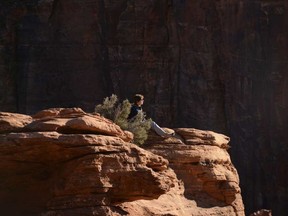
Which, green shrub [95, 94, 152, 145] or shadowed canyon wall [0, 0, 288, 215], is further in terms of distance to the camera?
shadowed canyon wall [0, 0, 288, 215]

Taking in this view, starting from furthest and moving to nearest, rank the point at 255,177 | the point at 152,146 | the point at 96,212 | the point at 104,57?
the point at 104,57, the point at 255,177, the point at 152,146, the point at 96,212

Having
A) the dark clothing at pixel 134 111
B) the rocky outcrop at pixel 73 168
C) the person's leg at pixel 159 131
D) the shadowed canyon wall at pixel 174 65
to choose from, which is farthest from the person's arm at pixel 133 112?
the shadowed canyon wall at pixel 174 65

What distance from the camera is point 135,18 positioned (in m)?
46.3

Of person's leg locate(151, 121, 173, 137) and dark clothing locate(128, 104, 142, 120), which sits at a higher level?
dark clothing locate(128, 104, 142, 120)

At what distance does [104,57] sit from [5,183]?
3212 centimetres

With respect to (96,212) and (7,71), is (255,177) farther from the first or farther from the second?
(96,212)

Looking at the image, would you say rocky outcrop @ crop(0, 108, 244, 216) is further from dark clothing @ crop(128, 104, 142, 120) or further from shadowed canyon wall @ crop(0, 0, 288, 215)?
shadowed canyon wall @ crop(0, 0, 288, 215)

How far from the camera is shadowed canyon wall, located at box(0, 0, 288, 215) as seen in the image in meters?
40.7

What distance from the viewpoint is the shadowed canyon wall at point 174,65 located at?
4066 centimetres

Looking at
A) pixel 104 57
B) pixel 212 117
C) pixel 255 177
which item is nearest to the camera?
pixel 255 177

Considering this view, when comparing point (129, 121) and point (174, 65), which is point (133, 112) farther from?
point (174, 65)

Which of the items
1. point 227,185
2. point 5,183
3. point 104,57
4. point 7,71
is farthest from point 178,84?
point 5,183

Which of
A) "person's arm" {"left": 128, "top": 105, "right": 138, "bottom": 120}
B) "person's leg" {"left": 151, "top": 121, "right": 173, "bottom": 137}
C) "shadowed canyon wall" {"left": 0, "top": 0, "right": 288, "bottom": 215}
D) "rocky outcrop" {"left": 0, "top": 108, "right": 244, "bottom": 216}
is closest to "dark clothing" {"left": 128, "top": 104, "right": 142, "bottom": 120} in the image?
"person's arm" {"left": 128, "top": 105, "right": 138, "bottom": 120}

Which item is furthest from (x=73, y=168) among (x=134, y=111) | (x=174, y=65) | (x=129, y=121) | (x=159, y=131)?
(x=174, y=65)
